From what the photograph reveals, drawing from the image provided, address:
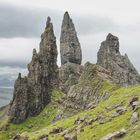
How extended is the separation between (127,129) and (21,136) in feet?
252

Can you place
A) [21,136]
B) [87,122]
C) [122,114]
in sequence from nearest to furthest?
[122,114] → [87,122] → [21,136]

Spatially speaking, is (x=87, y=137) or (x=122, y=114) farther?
(x=122, y=114)

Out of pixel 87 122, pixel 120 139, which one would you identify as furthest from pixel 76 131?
pixel 120 139

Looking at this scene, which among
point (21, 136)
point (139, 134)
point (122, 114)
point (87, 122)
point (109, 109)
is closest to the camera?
point (139, 134)

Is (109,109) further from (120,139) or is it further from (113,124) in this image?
(120,139)

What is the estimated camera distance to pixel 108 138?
8750cm

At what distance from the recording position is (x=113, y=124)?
10581 centimetres

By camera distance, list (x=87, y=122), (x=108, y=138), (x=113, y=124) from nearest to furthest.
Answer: (x=108, y=138) → (x=113, y=124) → (x=87, y=122)

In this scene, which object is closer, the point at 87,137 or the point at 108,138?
the point at 108,138

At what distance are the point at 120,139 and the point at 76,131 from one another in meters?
37.7

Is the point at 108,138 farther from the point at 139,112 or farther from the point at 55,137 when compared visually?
the point at 55,137

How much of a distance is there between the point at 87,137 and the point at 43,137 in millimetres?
36065

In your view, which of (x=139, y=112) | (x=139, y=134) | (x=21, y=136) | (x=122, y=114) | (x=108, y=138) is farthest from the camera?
(x=21, y=136)

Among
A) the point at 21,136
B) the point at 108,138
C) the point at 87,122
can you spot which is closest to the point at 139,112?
the point at 108,138
